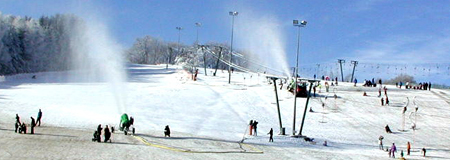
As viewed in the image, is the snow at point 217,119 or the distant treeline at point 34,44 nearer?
the snow at point 217,119

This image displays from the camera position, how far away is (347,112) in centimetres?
5147

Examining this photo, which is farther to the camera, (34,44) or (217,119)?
(34,44)

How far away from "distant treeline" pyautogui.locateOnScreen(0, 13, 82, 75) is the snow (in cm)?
2500

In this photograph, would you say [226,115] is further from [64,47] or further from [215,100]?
[64,47]

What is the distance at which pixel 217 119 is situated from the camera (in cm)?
4344

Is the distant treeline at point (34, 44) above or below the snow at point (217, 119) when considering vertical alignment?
above

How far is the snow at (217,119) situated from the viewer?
28781 mm

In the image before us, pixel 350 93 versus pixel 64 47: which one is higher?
pixel 64 47

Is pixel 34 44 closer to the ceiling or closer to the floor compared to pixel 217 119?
closer to the ceiling

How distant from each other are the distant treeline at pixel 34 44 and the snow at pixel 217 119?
A: 2500cm

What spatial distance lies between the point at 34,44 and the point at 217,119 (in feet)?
231

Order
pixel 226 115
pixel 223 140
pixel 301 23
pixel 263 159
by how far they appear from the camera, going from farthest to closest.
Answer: pixel 226 115, pixel 301 23, pixel 223 140, pixel 263 159

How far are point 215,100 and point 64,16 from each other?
268 feet

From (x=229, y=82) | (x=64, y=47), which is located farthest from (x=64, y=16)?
(x=229, y=82)
